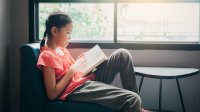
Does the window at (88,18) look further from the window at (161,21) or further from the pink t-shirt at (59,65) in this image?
the pink t-shirt at (59,65)

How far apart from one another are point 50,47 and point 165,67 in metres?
0.96

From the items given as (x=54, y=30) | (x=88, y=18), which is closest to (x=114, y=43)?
(x=88, y=18)

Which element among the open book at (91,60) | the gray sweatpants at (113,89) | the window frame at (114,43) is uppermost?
the window frame at (114,43)

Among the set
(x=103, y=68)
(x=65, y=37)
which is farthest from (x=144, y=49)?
(x=65, y=37)

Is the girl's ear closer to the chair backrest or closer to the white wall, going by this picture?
the chair backrest

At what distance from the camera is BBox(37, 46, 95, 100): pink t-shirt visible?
1590 millimetres

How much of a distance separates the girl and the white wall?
57cm

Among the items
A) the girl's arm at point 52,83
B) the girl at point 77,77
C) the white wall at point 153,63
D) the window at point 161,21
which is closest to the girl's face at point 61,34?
the girl at point 77,77

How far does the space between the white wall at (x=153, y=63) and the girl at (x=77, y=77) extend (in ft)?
1.87

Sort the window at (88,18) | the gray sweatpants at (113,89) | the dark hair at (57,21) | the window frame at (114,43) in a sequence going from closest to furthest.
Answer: the gray sweatpants at (113,89) → the dark hair at (57,21) → the window frame at (114,43) → the window at (88,18)

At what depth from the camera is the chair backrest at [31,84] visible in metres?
1.59

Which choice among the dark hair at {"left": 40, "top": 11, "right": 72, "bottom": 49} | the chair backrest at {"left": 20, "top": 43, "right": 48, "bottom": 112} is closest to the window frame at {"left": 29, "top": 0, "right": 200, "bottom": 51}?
the dark hair at {"left": 40, "top": 11, "right": 72, "bottom": 49}

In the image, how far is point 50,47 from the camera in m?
1.73

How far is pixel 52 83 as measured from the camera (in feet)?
5.12
